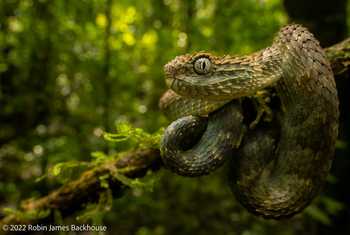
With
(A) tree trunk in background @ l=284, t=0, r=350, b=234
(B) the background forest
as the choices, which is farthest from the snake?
(A) tree trunk in background @ l=284, t=0, r=350, b=234

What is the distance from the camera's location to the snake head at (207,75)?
1.66 meters

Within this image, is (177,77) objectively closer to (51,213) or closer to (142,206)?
(51,213)

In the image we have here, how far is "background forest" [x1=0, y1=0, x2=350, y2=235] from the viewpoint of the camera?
12.6 ft

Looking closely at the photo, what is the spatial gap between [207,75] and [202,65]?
0.15ft

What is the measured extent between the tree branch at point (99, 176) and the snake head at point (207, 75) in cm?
56

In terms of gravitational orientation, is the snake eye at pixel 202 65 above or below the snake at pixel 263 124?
above

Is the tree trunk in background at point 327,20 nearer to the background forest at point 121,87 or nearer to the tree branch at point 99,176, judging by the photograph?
the background forest at point 121,87

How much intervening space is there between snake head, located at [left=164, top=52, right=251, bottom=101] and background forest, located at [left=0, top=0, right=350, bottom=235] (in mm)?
1946

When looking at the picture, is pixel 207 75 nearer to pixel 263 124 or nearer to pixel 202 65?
pixel 202 65

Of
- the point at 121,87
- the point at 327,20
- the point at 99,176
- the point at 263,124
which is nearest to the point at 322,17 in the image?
the point at 327,20

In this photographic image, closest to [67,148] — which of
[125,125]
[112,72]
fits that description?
[112,72]

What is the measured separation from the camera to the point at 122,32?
13.3ft

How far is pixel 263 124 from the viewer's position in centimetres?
195

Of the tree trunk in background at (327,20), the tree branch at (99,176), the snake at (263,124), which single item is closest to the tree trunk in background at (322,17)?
the tree trunk in background at (327,20)
